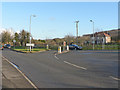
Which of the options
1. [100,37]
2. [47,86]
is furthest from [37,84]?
[100,37]

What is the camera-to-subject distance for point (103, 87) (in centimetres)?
616

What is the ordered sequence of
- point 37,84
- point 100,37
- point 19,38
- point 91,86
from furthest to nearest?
point 100,37, point 19,38, point 37,84, point 91,86

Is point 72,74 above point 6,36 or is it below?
below

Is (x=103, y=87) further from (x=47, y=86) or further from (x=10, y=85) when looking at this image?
(x=10, y=85)

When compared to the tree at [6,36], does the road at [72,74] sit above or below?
below

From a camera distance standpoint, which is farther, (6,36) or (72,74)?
(6,36)

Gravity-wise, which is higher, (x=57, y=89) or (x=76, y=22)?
(x=76, y=22)

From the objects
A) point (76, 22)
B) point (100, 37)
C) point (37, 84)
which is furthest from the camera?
point (100, 37)

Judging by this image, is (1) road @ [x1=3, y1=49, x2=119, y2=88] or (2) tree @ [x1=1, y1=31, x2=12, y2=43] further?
(2) tree @ [x1=1, y1=31, x2=12, y2=43]

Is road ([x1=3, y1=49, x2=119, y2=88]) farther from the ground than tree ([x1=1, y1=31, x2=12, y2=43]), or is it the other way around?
tree ([x1=1, y1=31, x2=12, y2=43])

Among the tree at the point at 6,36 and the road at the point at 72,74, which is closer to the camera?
the road at the point at 72,74

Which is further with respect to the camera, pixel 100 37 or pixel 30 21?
pixel 100 37

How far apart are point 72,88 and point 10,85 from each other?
8.01 feet

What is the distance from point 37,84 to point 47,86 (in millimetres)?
576
